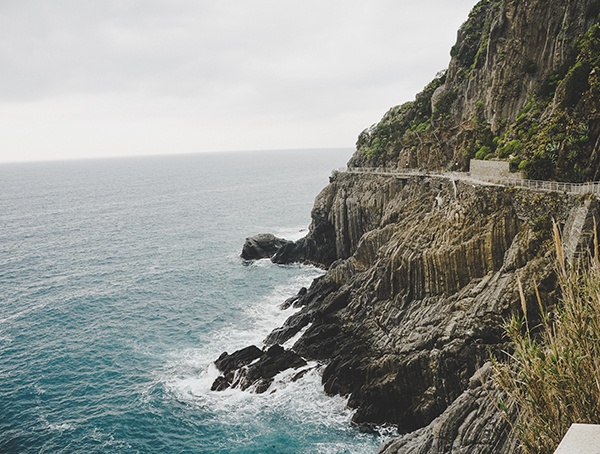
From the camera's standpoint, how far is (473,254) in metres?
33.6

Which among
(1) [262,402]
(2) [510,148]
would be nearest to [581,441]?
(1) [262,402]

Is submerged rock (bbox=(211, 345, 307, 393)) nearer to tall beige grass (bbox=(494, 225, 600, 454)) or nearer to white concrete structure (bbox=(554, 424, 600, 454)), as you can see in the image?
tall beige grass (bbox=(494, 225, 600, 454))

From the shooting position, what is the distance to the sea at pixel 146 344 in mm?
31828

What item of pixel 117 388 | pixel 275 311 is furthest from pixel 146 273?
pixel 117 388

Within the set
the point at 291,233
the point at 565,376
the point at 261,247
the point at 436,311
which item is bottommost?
the point at 291,233

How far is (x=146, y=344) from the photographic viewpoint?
46.6 m

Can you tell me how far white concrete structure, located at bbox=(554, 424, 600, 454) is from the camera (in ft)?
22.9

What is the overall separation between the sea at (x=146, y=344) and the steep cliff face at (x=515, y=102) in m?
23.8

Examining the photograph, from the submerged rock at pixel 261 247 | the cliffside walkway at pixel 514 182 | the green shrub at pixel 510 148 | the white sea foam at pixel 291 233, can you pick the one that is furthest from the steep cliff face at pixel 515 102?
the white sea foam at pixel 291 233

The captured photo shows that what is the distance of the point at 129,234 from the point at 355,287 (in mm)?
67684

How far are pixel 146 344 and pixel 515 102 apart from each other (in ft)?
156

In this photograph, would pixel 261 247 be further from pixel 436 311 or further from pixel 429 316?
pixel 436 311

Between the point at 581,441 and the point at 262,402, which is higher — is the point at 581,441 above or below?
above

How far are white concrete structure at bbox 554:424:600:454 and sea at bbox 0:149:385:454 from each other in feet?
79.1
